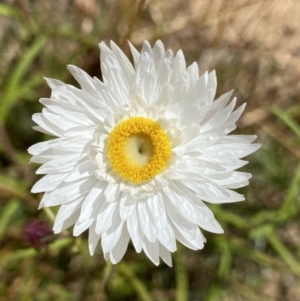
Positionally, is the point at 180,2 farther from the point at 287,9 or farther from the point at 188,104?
the point at 188,104

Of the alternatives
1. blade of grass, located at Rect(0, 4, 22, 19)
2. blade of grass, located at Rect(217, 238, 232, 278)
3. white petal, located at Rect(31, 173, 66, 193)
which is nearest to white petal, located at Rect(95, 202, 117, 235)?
white petal, located at Rect(31, 173, 66, 193)

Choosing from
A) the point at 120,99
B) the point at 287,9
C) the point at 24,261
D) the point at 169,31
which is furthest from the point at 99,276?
the point at 287,9

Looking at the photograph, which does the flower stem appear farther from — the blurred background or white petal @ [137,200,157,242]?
white petal @ [137,200,157,242]

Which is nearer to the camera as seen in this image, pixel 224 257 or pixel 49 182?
pixel 49 182

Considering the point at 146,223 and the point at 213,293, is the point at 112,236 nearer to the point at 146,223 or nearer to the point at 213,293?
the point at 146,223

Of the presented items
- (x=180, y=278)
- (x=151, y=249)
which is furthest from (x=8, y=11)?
(x=180, y=278)

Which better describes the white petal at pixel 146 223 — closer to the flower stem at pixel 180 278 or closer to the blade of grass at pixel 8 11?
the flower stem at pixel 180 278
